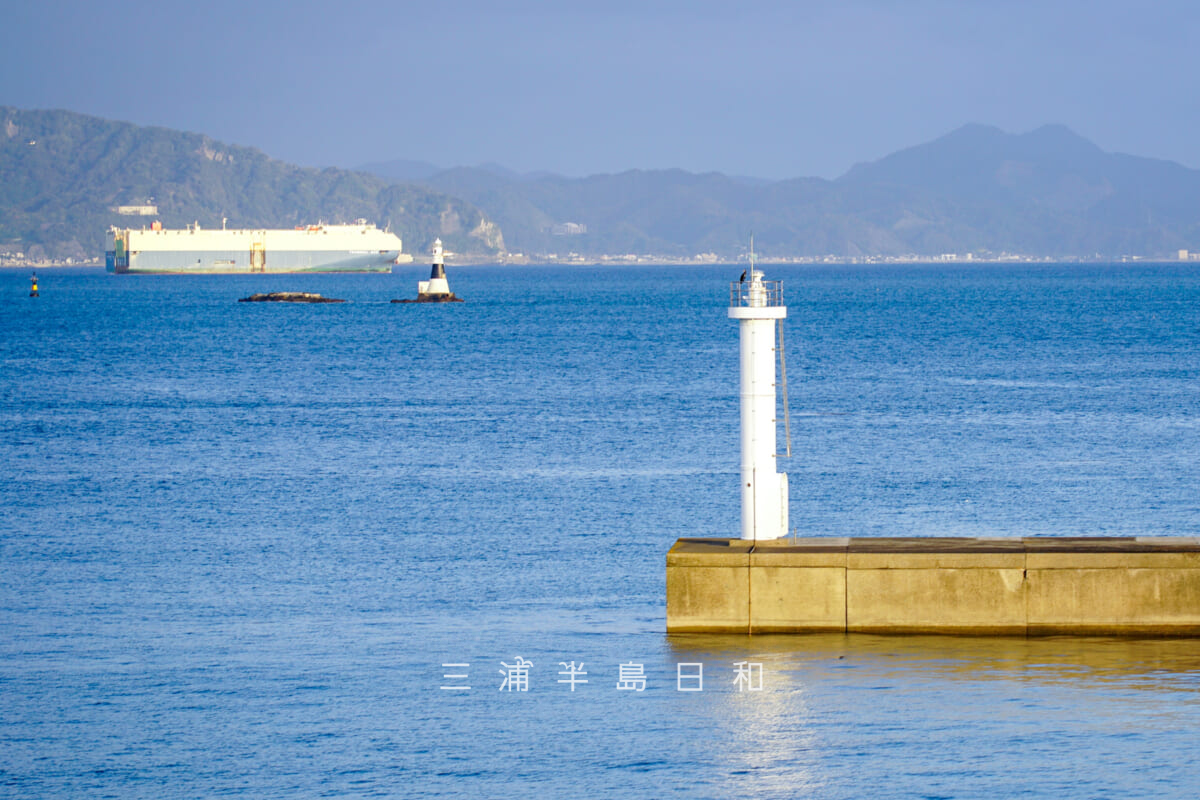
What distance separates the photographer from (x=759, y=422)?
17562 millimetres

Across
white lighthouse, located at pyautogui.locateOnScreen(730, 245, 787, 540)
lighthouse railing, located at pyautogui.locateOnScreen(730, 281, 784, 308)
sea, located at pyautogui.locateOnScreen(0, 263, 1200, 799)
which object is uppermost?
lighthouse railing, located at pyautogui.locateOnScreen(730, 281, 784, 308)

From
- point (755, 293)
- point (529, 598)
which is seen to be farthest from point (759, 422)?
point (529, 598)

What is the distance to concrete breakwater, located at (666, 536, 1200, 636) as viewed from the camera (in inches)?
636

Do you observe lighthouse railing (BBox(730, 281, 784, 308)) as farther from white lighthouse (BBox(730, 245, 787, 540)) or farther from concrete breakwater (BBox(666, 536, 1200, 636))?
concrete breakwater (BBox(666, 536, 1200, 636))

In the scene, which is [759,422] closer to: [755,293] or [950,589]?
[755,293]

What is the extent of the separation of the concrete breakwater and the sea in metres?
0.26

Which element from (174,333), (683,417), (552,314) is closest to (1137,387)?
(683,417)

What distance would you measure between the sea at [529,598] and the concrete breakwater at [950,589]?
0.26 meters

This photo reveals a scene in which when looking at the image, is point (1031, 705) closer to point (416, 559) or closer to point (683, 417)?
point (416, 559)

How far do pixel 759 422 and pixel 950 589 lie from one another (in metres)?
2.90

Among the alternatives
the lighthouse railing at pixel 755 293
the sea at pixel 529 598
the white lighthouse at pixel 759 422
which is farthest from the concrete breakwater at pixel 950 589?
the lighthouse railing at pixel 755 293

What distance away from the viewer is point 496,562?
890 inches

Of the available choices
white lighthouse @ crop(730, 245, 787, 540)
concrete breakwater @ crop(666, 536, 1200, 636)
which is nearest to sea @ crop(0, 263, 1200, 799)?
concrete breakwater @ crop(666, 536, 1200, 636)

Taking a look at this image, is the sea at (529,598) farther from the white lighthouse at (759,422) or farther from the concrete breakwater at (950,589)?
the white lighthouse at (759,422)
